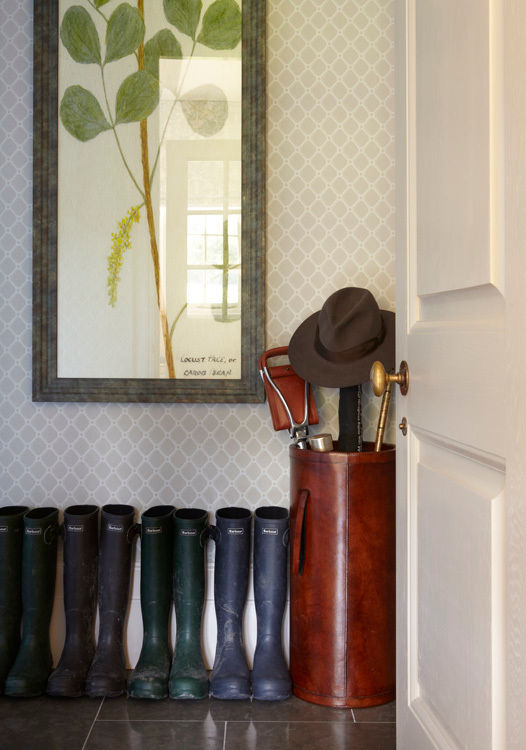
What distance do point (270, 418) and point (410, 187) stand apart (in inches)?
51.6

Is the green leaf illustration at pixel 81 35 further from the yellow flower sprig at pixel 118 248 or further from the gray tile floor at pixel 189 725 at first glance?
the gray tile floor at pixel 189 725

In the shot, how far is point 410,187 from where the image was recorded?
4.06ft

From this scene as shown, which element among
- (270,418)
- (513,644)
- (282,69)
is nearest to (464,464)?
(513,644)

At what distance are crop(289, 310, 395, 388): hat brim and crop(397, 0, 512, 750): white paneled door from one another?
2.59 ft

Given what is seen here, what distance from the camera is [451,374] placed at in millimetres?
1009

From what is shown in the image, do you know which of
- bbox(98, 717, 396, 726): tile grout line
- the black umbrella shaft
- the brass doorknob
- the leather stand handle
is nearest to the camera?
the brass doorknob

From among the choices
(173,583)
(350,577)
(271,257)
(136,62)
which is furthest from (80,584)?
(136,62)

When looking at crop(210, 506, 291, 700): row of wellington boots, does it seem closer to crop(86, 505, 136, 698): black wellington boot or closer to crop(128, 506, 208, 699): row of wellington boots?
crop(128, 506, 208, 699): row of wellington boots

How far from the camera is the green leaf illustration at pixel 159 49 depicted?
7.75 feet

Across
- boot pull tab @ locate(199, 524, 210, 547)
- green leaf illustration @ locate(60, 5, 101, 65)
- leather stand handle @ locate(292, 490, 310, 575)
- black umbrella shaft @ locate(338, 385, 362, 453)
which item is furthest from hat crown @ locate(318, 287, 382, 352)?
green leaf illustration @ locate(60, 5, 101, 65)

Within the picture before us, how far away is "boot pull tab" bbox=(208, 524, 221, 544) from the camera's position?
2.25 meters

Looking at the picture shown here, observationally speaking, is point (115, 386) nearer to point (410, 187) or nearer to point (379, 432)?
point (379, 432)

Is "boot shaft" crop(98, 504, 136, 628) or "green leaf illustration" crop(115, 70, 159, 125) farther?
"green leaf illustration" crop(115, 70, 159, 125)

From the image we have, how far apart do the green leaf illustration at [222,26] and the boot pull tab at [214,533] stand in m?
1.66
